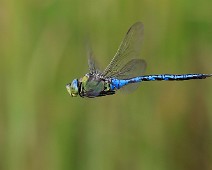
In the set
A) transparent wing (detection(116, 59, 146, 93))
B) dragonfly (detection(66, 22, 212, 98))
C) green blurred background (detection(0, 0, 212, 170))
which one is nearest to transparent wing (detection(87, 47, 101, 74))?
dragonfly (detection(66, 22, 212, 98))

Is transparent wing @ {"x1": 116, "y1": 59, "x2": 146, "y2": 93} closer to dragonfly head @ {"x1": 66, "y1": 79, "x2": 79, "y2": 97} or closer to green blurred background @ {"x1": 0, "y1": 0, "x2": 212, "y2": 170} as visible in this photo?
dragonfly head @ {"x1": 66, "y1": 79, "x2": 79, "y2": 97}

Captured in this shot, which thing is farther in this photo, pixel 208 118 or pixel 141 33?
pixel 208 118

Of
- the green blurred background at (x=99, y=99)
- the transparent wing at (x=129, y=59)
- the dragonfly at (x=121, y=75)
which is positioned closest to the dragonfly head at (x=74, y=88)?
the dragonfly at (x=121, y=75)

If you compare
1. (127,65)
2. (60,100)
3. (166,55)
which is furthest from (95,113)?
(127,65)

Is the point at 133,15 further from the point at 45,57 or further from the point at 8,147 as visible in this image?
the point at 8,147

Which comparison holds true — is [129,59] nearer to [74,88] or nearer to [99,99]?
[74,88]
